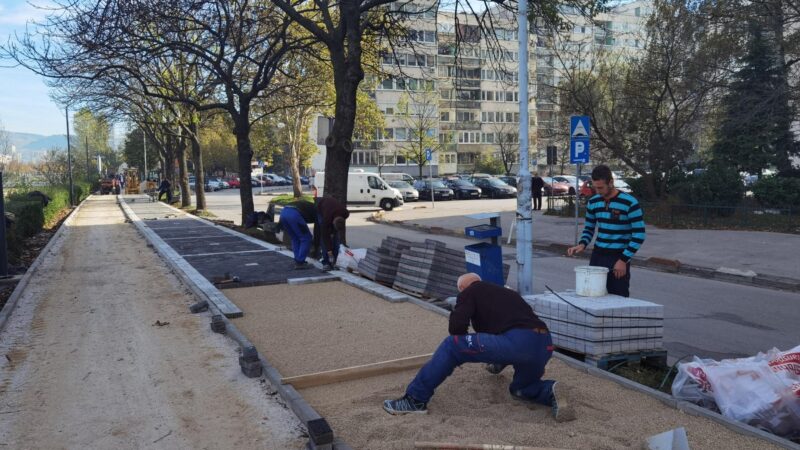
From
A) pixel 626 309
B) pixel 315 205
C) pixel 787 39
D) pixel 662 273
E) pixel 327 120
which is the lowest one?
pixel 662 273

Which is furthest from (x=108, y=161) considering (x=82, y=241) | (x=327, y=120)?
(x=327, y=120)

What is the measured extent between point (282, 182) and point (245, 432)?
75.7 metres

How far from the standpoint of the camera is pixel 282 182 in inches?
3091

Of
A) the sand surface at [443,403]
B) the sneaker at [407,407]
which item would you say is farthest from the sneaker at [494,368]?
the sneaker at [407,407]

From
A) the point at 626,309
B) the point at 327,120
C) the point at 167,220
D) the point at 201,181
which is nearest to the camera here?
the point at 626,309

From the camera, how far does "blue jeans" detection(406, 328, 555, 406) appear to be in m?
4.30

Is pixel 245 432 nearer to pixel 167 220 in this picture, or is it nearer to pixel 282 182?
pixel 167 220

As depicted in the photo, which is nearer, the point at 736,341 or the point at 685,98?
the point at 736,341

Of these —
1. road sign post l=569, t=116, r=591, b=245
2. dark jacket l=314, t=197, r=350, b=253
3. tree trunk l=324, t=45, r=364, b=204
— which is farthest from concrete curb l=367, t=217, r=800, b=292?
dark jacket l=314, t=197, r=350, b=253

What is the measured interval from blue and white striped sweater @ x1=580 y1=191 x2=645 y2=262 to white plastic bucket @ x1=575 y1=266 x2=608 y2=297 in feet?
1.03

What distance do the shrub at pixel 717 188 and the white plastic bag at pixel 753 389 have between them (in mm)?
16891

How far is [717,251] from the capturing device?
14242 mm

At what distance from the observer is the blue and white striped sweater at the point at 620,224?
569cm

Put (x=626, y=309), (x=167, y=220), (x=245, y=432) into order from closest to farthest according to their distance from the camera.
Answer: (x=245, y=432), (x=626, y=309), (x=167, y=220)
